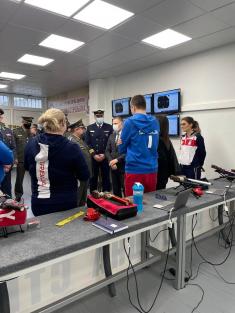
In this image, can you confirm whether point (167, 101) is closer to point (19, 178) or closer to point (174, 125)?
point (174, 125)

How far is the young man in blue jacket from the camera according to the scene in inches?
84.7

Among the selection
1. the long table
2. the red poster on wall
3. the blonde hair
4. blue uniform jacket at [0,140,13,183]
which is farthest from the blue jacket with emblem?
the red poster on wall

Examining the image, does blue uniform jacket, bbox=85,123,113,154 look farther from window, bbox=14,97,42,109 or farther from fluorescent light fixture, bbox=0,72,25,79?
window, bbox=14,97,42,109

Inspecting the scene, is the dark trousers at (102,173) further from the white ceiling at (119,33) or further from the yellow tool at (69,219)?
the yellow tool at (69,219)

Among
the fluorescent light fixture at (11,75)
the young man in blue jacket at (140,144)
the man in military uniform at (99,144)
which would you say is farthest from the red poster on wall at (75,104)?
the young man in blue jacket at (140,144)

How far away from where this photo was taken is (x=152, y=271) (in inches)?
86.8

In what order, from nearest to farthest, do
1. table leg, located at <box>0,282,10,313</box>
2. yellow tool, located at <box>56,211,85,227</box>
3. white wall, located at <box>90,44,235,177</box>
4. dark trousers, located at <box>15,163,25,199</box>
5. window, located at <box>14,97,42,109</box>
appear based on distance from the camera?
table leg, located at <box>0,282,10,313</box>
yellow tool, located at <box>56,211,85,227</box>
white wall, located at <box>90,44,235,177</box>
dark trousers, located at <box>15,163,25,199</box>
window, located at <box>14,97,42,109</box>

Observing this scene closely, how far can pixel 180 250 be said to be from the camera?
6.13 feet

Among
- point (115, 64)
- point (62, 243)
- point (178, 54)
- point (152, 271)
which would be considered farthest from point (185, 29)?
point (62, 243)

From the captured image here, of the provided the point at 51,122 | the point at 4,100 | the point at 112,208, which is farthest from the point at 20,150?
the point at 4,100

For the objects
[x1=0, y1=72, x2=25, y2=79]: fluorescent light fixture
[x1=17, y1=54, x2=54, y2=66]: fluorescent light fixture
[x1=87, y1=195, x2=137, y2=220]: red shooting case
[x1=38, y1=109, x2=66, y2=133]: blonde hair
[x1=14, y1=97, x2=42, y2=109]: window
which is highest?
[x1=0, y1=72, x2=25, y2=79]: fluorescent light fixture

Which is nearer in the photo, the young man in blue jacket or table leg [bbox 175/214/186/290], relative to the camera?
table leg [bbox 175/214/186/290]

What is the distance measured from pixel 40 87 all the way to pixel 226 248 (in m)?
6.65

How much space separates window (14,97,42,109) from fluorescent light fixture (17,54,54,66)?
474 cm
